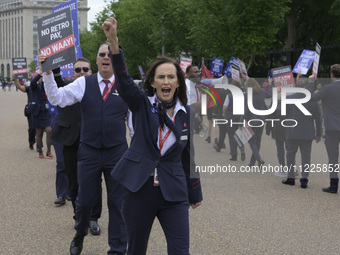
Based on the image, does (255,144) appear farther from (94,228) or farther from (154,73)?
(154,73)

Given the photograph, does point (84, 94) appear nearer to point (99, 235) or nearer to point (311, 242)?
point (99, 235)

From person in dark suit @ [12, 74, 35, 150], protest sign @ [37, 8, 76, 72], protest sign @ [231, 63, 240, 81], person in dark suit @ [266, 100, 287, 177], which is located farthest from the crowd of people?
person in dark suit @ [12, 74, 35, 150]

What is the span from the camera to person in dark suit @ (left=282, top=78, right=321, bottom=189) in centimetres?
880

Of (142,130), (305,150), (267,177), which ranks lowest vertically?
(267,177)

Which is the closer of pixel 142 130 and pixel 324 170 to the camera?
pixel 142 130

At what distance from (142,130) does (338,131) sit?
5592mm

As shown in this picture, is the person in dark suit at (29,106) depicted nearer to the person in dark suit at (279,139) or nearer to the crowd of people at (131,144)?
the crowd of people at (131,144)

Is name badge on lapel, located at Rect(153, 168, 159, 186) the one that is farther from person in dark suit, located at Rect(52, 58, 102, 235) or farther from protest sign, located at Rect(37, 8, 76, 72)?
person in dark suit, located at Rect(52, 58, 102, 235)

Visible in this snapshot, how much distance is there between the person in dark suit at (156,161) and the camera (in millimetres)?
3516

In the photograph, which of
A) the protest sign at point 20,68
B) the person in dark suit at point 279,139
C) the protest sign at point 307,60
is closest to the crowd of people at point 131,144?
the person in dark suit at point 279,139

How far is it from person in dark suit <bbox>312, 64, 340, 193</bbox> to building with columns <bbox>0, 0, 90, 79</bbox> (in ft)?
549

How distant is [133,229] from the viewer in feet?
11.8

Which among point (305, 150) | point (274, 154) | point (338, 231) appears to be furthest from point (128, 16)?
point (338, 231)

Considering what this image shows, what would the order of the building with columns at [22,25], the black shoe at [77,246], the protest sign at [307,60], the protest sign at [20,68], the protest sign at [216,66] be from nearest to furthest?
the black shoe at [77,246] < the protest sign at [307,60] < the protest sign at [20,68] < the protest sign at [216,66] < the building with columns at [22,25]
